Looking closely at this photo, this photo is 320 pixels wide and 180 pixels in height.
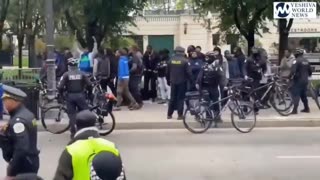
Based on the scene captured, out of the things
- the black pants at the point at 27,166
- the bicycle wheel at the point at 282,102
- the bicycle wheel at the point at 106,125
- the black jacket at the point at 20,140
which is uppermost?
the black jacket at the point at 20,140

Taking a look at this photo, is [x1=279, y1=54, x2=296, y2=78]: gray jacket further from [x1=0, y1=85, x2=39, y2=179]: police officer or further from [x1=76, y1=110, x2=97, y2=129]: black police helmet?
[x1=76, y1=110, x2=97, y2=129]: black police helmet

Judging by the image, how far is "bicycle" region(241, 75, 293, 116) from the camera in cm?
1733

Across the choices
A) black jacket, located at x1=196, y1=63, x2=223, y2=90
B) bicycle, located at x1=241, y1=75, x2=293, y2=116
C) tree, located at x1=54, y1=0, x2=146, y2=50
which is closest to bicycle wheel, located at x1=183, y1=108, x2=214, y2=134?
black jacket, located at x1=196, y1=63, x2=223, y2=90

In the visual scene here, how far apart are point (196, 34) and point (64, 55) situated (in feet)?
127

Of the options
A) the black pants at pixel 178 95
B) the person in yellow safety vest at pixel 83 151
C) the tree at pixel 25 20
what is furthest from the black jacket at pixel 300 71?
the tree at pixel 25 20

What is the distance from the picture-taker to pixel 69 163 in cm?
486

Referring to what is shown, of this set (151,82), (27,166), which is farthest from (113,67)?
(27,166)

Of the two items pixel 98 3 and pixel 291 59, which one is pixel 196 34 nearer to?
pixel 98 3

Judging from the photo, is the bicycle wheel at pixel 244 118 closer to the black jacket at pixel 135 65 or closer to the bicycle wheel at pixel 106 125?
the bicycle wheel at pixel 106 125

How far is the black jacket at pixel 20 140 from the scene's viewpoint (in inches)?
239

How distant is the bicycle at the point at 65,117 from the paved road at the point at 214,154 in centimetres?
26

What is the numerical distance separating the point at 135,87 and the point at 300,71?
4.68m

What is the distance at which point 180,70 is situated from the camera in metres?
16.1

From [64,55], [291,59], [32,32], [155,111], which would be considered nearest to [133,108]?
[155,111]
